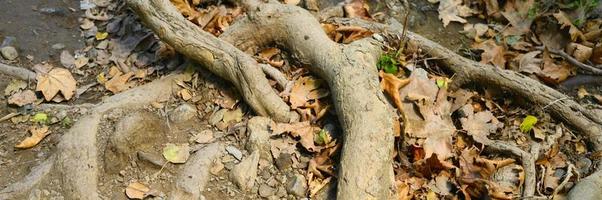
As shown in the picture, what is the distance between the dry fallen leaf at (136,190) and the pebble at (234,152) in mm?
578

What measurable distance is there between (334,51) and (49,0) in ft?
9.80

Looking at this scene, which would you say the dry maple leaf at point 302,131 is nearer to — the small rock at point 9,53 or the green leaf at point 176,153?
the green leaf at point 176,153

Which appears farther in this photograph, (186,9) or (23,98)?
(186,9)

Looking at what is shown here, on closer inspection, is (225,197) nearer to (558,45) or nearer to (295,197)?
(295,197)

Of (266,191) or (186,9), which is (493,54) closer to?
(266,191)

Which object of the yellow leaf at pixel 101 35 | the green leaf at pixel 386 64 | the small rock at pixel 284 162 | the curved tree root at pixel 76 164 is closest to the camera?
the curved tree root at pixel 76 164

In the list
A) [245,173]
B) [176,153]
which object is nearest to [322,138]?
[245,173]

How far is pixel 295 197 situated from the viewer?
3529 millimetres

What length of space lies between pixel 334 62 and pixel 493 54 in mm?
1522

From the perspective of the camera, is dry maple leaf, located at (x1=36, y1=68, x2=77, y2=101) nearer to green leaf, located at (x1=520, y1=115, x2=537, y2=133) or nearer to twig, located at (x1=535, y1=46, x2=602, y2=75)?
green leaf, located at (x1=520, y1=115, x2=537, y2=133)

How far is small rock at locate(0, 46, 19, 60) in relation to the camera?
181 inches

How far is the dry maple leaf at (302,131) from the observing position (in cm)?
369

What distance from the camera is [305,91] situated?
3.99m

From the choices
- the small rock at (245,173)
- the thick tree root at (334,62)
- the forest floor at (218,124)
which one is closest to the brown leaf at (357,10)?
the forest floor at (218,124)
